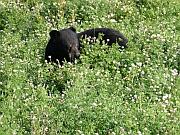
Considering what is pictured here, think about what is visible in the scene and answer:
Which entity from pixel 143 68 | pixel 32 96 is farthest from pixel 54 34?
pixel 32 96

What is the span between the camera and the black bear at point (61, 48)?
8.81 metres

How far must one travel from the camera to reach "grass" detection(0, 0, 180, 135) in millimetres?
6309

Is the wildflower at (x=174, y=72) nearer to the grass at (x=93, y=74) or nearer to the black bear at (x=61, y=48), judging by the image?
the grass at (x=93, y=74)

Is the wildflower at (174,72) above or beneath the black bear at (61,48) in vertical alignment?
beneath

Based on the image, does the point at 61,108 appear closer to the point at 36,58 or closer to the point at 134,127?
the point at 134,127

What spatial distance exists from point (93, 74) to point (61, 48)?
1.23 meters

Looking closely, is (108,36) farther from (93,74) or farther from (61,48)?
(93,74)

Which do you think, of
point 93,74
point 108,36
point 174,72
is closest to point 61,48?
point 108,36

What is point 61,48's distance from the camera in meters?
8.93

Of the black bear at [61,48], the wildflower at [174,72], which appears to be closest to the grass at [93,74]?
the wildflower at [174,72]

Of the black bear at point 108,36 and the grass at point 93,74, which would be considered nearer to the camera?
the grass at point 93,74

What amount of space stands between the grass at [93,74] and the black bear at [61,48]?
0.16m

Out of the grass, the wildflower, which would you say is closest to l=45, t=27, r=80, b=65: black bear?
the grass

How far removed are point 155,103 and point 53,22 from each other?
15.0 ft
